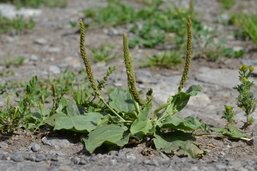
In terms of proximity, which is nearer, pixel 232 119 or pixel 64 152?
pixel 64 152

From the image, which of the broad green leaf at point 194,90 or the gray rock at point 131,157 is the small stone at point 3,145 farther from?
the broad green leaf at point 194,90

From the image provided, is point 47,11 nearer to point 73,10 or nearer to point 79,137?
point 73,10

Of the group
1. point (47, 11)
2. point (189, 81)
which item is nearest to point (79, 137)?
point (189, 81)

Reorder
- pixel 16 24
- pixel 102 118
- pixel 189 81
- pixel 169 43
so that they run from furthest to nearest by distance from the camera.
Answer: pixel 16 24 < pixel 169 43 < pixel 189 81 < pixel 102 118

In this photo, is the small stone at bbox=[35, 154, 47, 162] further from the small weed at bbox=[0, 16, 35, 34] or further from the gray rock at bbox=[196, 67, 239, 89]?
the small weed at bbox=[0, 16, 35, 34]

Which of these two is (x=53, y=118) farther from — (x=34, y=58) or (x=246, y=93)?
(x=34, y=58)

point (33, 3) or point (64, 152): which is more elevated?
point (33, 3)

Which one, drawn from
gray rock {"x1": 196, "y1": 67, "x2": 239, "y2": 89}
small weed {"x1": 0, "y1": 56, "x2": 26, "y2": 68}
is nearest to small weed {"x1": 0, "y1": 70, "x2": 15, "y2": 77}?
small weed {"x1": 0, "y1": 56, "x2": 26, "y2": 68}

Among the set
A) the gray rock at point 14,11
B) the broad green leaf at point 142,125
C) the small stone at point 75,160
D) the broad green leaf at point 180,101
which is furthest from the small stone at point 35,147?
the gray rock at point 14,11
